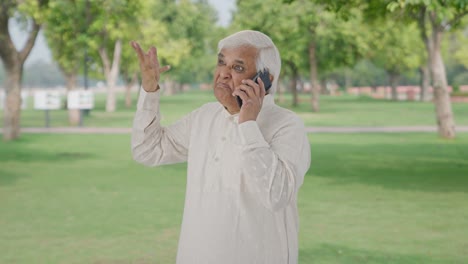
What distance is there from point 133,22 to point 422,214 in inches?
1555

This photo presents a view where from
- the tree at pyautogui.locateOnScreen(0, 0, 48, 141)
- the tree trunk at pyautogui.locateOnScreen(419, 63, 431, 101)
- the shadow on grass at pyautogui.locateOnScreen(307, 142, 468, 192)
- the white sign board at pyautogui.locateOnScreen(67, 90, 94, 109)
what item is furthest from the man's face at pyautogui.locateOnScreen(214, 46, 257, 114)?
the tree trunk at pyautogui.locateOnScreen(419, 63, 431, 101)

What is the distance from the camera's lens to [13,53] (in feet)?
75.9

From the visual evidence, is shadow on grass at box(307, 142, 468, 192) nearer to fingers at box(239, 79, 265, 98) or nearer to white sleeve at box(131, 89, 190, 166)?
white sleeve at box(131, 89, 190, 166)

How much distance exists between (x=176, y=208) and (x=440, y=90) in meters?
14.2

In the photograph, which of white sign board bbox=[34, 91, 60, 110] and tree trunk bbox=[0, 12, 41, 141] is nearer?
tree trunk bbox=[0, 12, 41, 141]

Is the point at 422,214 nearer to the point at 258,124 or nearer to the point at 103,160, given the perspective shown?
the point at 258,124

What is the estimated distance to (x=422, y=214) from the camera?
10242mm

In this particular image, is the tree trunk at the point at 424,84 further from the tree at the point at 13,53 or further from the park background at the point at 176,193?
the tree at the point at 13,53

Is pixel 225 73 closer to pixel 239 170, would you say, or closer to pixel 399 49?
pixel 239 170

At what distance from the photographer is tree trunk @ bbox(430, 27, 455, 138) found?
75.3 feet

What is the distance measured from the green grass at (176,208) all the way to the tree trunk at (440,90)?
4.01 meters

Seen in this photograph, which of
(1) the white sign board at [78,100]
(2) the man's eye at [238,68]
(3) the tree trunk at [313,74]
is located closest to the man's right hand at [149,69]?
(2) the man's eye at [238,68]

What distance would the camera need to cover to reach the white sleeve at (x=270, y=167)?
2.71 metres

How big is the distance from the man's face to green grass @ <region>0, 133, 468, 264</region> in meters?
4.84
